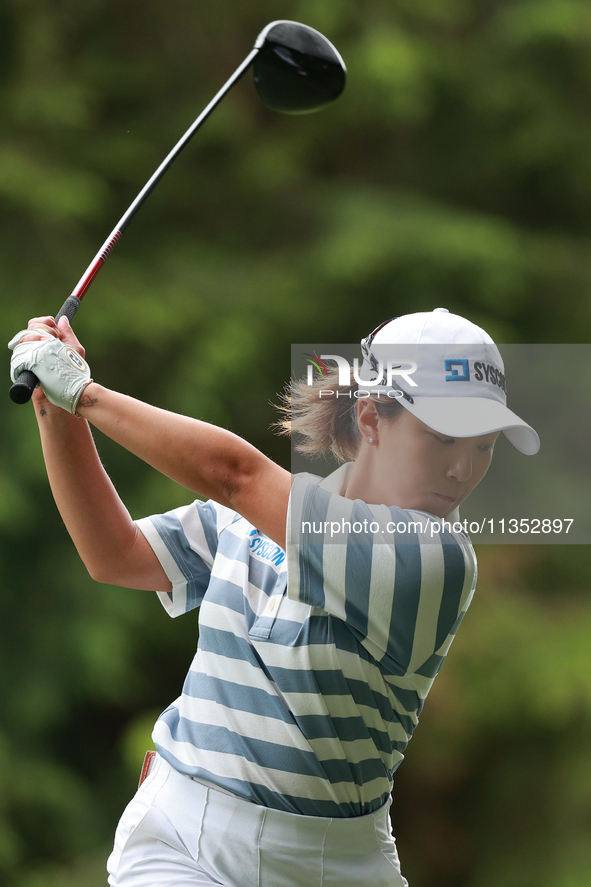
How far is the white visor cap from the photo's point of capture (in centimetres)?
111

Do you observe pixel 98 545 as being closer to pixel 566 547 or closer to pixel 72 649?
pixel 72 649

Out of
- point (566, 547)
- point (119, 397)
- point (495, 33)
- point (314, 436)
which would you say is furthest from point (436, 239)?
point (119, 397)

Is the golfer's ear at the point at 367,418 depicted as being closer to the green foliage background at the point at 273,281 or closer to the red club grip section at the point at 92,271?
the red club grip section at the point at 92,271

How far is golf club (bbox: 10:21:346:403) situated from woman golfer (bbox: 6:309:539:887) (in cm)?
21

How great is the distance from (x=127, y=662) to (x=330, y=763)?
6.73 ft

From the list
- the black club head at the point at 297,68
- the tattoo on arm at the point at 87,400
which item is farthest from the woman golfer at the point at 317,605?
the black club head at the point at 297,68

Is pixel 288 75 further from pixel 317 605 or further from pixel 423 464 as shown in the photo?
pixel 317 605

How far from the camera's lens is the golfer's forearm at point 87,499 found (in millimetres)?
1290

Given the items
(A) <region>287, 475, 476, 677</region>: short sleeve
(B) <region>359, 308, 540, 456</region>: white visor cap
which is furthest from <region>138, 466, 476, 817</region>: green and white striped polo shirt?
(B) <region>359, 308, 540, 456</region>: white visor cap

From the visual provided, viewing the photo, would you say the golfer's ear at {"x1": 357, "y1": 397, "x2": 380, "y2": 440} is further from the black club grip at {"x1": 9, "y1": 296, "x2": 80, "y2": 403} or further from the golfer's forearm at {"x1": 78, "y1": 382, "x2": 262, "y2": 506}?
the black club grip at {"x1": 9, "y1": 296, "x2": 80, "y2": 403}

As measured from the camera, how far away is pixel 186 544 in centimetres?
139

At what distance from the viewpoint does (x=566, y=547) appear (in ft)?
10.8

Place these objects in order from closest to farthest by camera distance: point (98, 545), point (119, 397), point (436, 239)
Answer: point (119, 397) → point (98, 545) → point (436, 239)

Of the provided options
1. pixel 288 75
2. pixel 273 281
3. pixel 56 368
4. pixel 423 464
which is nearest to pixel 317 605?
pixel 423 464
